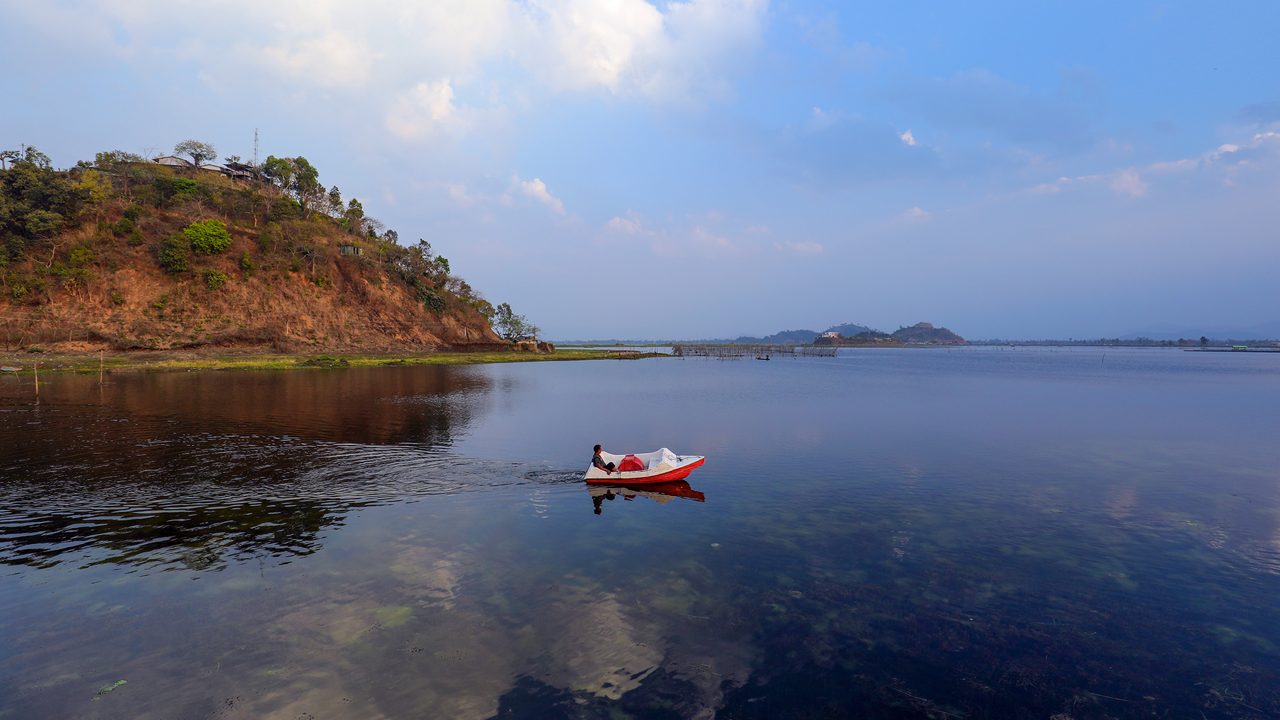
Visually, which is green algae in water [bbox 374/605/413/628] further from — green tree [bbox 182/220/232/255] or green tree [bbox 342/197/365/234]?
green tree [bbox 342/197/365/234]

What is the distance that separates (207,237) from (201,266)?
219 inches

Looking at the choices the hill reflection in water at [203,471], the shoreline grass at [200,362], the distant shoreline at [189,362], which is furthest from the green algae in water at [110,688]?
the shoreline grass at [200,362]

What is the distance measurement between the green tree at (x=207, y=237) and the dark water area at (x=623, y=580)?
86670 millimetres

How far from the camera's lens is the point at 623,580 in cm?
1470

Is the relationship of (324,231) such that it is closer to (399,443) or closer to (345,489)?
(399,443)

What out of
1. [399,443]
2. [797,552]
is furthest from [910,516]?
[399,443]

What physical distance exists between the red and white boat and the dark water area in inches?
30.4

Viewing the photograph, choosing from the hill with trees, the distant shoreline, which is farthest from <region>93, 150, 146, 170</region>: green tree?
the distant shoreline

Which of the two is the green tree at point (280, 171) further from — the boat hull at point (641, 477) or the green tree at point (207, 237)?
the boat hull at point (641, 477)

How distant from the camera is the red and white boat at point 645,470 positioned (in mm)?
23844

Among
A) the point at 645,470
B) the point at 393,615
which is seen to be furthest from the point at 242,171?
the point at 393,615

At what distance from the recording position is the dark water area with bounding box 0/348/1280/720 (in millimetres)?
10086

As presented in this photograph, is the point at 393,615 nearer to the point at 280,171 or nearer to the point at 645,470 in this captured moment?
the point at 645,470

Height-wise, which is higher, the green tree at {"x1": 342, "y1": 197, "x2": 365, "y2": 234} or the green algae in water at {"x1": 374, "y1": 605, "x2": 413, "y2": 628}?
the green tree at {"x1": 342, "y1": 197, "x2": 365, "y2": 234}
